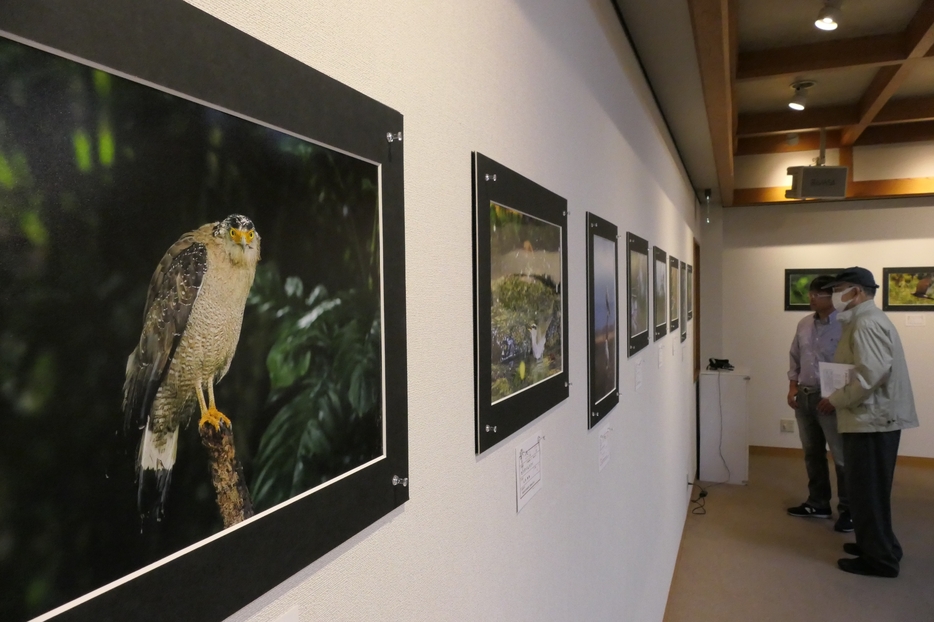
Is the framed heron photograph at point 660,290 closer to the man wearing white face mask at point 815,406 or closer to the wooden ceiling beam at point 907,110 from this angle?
the man wearing white face mask at point 815,406

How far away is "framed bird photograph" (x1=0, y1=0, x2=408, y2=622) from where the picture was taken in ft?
1.09

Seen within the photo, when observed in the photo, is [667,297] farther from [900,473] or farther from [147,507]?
[900,473]

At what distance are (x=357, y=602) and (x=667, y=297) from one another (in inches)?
122

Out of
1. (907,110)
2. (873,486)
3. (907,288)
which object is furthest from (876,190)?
(873,486)

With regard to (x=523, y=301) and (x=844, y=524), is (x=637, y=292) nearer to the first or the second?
(x=523, y=301)

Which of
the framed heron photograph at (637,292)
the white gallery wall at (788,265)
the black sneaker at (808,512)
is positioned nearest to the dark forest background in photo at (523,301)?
the framed heron photograph at (637,292)

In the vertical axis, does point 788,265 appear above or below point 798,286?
above

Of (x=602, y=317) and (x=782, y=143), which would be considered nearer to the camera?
(x=602, y=317)

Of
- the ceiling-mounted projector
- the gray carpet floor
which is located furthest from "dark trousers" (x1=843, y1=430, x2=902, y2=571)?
the ceiling-mounted projector

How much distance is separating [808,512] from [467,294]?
15.7 ft

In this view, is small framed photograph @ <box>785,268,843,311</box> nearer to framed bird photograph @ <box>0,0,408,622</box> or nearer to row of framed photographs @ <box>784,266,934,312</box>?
row of framed photographs @ <box>784,266,934,312</box>

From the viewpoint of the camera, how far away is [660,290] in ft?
10.4

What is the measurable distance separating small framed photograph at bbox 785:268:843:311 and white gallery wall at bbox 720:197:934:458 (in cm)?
5

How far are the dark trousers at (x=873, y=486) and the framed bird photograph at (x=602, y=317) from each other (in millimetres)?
2409
